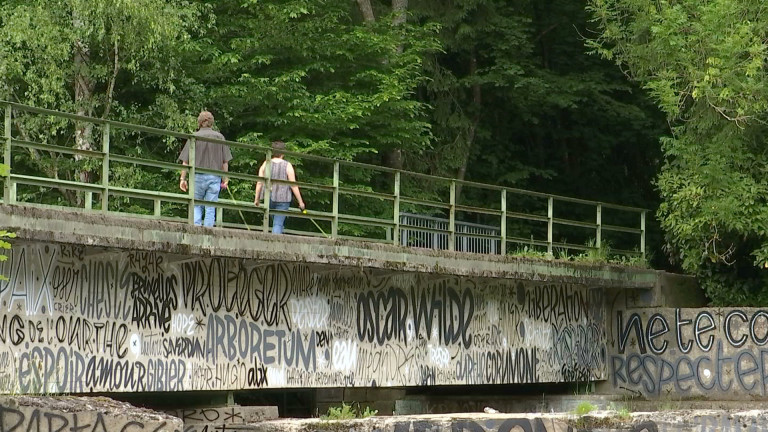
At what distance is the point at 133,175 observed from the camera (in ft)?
84.1

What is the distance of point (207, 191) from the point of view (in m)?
Answer: 19.0

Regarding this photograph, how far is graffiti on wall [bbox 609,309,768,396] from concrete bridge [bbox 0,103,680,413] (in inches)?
42.0

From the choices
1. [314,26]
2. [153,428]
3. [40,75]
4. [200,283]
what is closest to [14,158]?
[40,75]

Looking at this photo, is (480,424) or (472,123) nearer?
(480,424)

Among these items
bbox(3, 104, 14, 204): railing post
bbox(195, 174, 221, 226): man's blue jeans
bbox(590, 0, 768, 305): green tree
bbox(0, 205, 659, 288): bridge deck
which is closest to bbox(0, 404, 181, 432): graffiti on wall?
bbox(0, 205, 659, 288): bridge deck

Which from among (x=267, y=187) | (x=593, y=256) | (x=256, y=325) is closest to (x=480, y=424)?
(x=256, y=325)

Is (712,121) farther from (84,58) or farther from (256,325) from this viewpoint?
(84,58)

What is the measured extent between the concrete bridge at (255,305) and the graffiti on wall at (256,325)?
0.02 m

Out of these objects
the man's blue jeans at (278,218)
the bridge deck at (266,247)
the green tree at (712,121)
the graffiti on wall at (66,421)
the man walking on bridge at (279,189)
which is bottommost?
the graffiti on wall at (66,421)

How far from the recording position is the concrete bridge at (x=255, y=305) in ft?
54.4

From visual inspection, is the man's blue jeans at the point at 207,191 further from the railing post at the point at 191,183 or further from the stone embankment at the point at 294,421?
the stone embankment at the point at 294,421

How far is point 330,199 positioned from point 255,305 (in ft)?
30.6

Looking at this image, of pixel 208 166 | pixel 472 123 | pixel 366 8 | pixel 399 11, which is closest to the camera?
pixel 208 166

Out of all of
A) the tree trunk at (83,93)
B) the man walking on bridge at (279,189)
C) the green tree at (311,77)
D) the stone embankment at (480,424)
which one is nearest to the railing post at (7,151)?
the stone embankment at (480,424)
